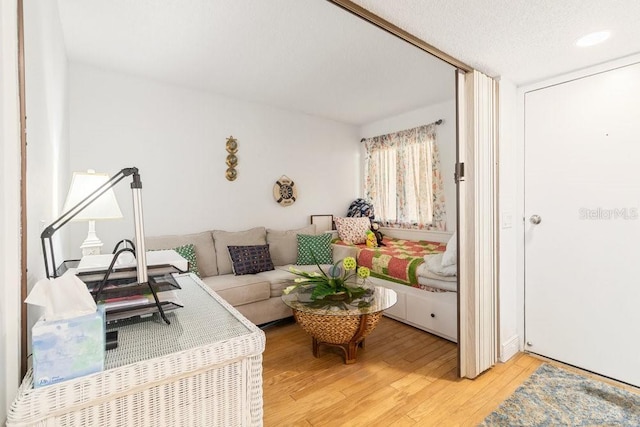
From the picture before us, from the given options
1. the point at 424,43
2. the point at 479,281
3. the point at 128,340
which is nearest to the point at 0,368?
the point at 128,340

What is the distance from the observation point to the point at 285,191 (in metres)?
4.10

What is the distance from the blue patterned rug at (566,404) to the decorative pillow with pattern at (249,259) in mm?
2252

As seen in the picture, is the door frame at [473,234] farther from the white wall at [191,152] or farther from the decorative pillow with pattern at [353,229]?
the white wall at [191,152]

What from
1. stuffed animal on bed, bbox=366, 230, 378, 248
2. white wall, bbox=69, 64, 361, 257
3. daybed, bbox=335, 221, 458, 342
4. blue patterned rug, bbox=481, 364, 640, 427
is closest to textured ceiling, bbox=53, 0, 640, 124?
white wall, bbox=69, 64, 361, 257

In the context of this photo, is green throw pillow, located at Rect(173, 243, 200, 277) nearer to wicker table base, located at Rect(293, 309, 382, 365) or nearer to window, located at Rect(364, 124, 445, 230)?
wicker table base, located at Rect(293, 309, 382, 365)

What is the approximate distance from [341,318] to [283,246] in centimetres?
163

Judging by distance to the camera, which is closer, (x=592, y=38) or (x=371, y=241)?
(x=592, y=38)

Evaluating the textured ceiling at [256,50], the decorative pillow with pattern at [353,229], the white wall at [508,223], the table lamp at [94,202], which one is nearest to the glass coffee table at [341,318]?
the white wall at [508,223]

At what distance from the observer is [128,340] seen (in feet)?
2.53

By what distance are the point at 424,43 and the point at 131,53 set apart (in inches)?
92.2

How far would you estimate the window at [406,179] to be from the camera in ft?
13.2

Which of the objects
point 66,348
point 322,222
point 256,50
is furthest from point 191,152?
point 66,348

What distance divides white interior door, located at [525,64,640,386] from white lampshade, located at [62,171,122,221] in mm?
2862

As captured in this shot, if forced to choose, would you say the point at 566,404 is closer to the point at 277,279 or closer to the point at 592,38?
the point at 592,38
